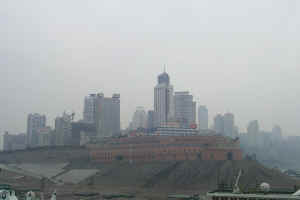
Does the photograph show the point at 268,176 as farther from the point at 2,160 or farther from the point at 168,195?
the point at 2,160

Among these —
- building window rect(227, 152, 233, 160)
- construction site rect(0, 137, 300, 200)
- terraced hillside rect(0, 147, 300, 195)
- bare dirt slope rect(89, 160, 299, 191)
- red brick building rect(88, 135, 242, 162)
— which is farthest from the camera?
red brick building rect(88, 135, 242, 162)

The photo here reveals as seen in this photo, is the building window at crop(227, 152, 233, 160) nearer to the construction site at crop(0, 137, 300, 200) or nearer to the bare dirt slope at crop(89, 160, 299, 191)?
the construction site at crop(0, 137, 300, 200)

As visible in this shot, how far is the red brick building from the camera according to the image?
146 meters

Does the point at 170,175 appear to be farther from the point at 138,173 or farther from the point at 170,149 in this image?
the point at 170,149

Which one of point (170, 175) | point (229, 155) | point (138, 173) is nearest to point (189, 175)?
point (170, 175)

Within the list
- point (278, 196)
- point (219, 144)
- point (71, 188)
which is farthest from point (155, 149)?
point (278, 196)

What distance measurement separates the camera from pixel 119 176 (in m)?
146

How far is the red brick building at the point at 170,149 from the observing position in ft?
477

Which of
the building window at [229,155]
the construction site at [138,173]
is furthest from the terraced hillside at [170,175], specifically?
the building window at [229,155]

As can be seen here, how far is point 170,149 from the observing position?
15125 cm

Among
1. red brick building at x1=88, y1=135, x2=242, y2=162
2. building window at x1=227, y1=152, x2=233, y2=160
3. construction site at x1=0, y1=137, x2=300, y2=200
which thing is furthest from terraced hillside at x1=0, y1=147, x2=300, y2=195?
building window at x1=227, y1=152, x2=233, y2=160

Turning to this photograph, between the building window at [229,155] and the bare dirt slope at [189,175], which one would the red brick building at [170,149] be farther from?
the bare dirt slope at [189,175]

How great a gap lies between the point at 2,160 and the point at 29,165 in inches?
926

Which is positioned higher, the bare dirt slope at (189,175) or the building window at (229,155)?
the building window at (229,155)
